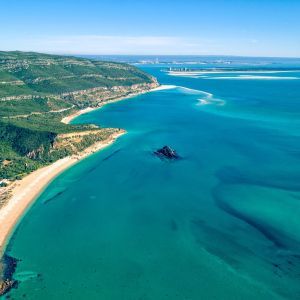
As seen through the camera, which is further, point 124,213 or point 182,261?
point 124,213

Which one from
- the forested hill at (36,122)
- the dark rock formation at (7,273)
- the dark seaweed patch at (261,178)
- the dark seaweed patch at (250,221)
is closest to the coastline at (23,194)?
the dark rock formation at (7,273)

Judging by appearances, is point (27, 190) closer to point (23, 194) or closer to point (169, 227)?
point (23, 194)

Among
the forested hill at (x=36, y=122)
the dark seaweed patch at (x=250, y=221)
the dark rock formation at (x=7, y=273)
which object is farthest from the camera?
the forested hill at (x=36, y=122)

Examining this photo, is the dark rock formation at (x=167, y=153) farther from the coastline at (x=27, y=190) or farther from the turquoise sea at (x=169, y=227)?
the coastline at (x=27, y=190)

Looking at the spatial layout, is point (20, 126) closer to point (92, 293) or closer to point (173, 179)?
point (173, 179)

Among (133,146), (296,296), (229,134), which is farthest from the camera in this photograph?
(229,134)

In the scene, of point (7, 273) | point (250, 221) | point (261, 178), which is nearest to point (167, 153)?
point (261, 178)

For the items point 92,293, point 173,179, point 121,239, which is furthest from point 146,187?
point 92,293

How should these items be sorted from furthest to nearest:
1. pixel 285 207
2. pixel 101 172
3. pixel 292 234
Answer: pixel 101 172 < pixel 285 207 < pixel 292 234
